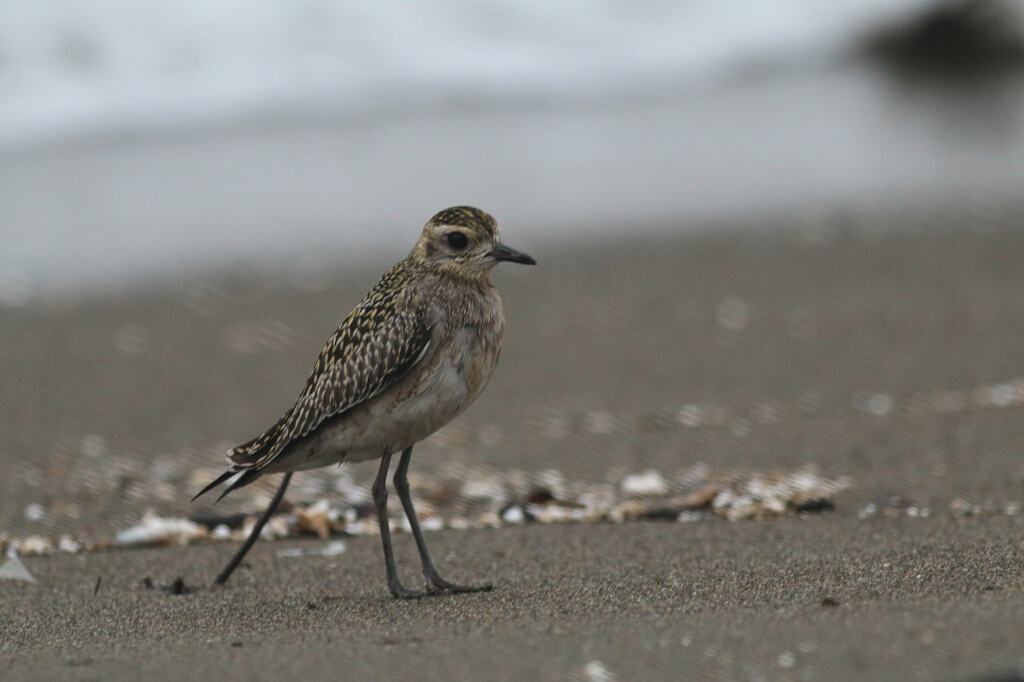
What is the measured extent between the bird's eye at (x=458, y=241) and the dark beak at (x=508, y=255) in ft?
0.29

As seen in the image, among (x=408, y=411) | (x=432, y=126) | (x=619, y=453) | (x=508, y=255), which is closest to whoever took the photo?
(x=408, y=411)

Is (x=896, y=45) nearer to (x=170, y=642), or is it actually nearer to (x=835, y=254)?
(x=835, y=254)

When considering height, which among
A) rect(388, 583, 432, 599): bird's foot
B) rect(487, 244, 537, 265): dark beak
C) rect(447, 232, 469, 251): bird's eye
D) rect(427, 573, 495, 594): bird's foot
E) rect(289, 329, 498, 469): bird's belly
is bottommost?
rect(388, 583, 432, 599): bird's foot

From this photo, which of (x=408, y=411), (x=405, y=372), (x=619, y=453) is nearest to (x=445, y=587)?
(x=408, y=411)

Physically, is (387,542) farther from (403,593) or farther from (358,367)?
(358,367)

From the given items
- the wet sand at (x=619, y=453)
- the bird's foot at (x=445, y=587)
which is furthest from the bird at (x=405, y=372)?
the wet sand at (x=619, y=453)

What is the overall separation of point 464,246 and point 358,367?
1.86ft

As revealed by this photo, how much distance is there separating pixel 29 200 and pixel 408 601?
332 inches

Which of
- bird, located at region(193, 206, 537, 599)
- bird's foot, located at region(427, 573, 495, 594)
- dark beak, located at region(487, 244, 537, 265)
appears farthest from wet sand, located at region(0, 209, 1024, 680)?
dark beak, located at region(487, 244, 537, 265)

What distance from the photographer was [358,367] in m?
4.34

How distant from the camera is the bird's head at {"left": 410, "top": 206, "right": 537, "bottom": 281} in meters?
4.54

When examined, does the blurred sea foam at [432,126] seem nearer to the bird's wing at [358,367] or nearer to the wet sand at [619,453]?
the wet sand at [619,453]

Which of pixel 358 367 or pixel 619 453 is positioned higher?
pixel 358 367

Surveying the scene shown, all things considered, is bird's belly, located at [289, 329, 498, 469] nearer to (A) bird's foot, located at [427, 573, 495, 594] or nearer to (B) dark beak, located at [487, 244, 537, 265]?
(B) dark beak, located at [487, 244, 537, 265]
